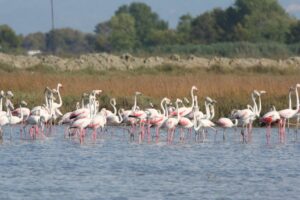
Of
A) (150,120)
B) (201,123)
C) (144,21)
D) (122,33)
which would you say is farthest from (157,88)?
(144,21)

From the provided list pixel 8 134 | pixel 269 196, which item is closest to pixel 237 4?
pixel 8 134

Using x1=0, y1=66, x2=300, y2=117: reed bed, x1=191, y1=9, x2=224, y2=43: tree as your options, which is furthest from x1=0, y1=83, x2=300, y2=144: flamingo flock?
x1=191, y1=9, x2=224, y2=43: tree

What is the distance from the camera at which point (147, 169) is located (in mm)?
14641

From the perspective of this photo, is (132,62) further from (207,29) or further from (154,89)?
(207,29)

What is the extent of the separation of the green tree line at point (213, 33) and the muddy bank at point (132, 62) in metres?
7.24

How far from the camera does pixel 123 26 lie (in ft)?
266

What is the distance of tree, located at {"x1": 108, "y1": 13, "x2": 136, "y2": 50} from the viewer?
252 ft

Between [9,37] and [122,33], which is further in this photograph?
[9,37]

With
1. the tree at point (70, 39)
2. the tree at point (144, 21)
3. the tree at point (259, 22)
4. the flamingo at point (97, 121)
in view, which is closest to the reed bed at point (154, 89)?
the flamingo at point (97, 121)

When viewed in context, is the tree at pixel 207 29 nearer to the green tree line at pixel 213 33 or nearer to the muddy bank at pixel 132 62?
the green tree line at pixel 213 33

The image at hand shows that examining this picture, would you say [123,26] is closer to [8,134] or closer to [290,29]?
[290,29]

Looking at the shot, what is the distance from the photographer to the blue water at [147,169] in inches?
491

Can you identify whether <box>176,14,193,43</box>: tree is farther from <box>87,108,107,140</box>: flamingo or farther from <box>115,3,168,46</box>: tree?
<box>87,108,107,140</box>: flamingo

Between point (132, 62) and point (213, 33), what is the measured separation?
26955 millimetres
